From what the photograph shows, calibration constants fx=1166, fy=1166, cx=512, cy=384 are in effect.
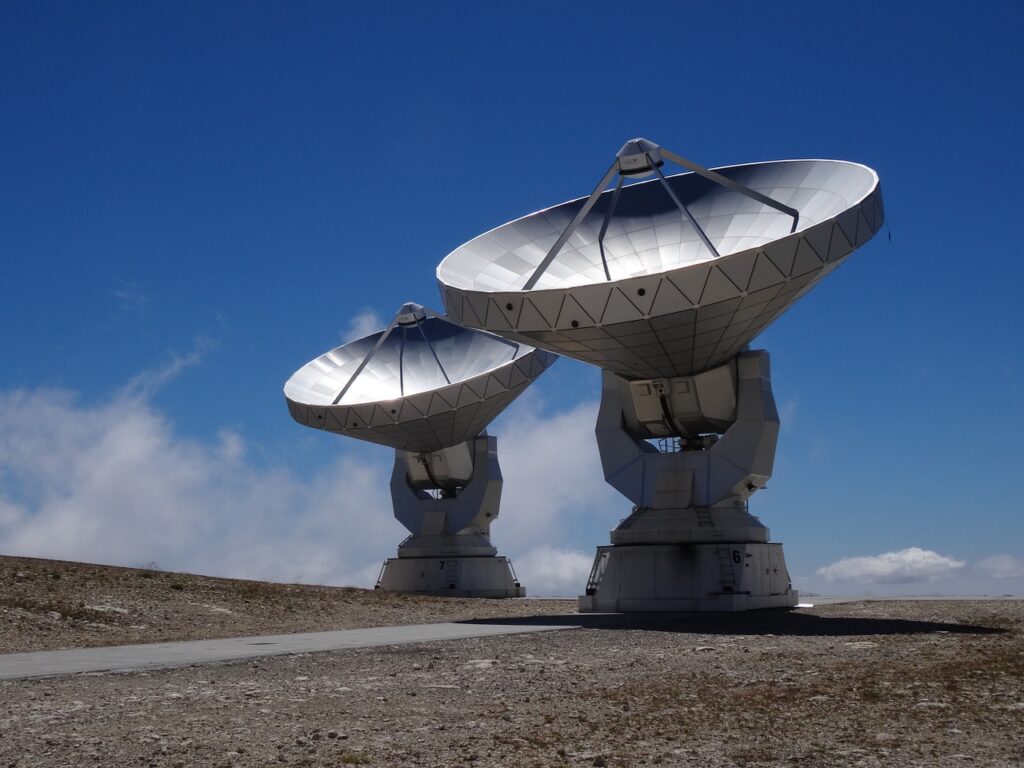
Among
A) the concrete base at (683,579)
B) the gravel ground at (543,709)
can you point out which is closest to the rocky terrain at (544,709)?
the gravel ground at (543,709)

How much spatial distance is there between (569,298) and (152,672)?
13552mm

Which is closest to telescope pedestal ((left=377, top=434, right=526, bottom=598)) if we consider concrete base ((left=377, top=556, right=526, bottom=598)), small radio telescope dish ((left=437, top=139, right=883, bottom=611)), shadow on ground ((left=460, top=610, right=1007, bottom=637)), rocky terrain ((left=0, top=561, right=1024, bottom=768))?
concrete base ((left=377, top=556, right=526, bottom=598))

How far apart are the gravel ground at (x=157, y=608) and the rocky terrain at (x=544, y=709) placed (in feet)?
24.3

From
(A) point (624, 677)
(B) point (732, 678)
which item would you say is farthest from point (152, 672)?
(B) point (732, 678)

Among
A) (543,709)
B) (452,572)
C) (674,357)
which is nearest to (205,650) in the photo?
(543,709)

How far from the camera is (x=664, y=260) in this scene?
29.6 metres

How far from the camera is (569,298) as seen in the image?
80.9ft

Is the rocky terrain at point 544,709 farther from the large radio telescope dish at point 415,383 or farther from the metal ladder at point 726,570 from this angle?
→ the large radio telescope dish at point 415,383

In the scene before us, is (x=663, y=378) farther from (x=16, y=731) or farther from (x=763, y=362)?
(x=16, y=731)

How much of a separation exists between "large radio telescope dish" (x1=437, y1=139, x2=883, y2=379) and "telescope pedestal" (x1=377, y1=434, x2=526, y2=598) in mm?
14805

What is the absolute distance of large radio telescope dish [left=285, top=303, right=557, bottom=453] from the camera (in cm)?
3959

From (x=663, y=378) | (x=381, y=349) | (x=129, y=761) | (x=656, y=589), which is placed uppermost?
(x=381, y=349)

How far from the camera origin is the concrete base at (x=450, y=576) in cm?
4341

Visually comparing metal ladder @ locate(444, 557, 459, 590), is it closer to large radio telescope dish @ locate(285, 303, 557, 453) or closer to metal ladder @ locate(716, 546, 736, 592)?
large radio telescope dish @ locate(285, 303, 557, 453)
